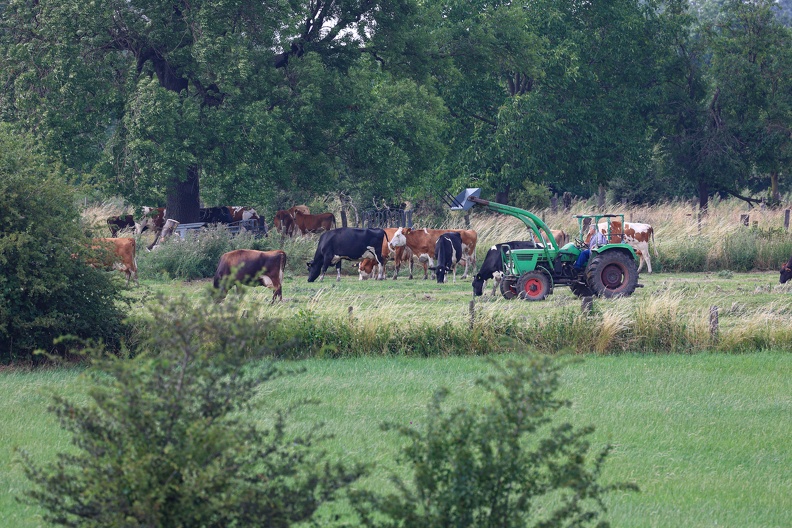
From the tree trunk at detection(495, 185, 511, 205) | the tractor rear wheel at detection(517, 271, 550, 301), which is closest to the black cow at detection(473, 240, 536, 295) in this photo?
the tractor rear wheel at detection(517, 271, 550, 301)

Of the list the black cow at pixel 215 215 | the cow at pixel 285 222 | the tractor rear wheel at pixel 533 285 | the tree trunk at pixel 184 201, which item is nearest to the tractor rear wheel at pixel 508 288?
the tractor rear wheel at pixel 533 285

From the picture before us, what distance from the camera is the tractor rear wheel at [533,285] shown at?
2048 centimetres

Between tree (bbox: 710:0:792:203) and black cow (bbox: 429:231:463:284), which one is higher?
tree (bbox: 710:0:792:203)

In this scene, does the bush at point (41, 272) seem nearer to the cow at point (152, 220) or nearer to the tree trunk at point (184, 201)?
the tree trunk at point (184, 201)

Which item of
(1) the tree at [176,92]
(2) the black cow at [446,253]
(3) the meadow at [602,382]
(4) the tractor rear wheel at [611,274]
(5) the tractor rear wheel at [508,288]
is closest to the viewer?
(3) the meadow at [602,382]

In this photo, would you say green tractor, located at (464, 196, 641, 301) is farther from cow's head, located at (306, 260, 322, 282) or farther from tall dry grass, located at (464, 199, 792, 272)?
tall dry grass, located at (464, 199, 792, 272)

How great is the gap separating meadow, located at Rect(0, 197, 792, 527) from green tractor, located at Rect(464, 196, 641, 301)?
0.51 metres

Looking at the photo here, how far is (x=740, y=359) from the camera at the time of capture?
47.6 feet

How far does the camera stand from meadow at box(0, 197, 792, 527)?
8523mm

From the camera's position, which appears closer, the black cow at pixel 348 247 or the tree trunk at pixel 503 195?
the black cow at pixel 348 247

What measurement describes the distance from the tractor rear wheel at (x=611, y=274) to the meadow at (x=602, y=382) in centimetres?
41

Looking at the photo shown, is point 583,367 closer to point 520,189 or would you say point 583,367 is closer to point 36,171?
point 36,171

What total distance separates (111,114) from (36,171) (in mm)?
15563

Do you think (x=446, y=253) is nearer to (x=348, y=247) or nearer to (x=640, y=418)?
(x=348, y=247)
